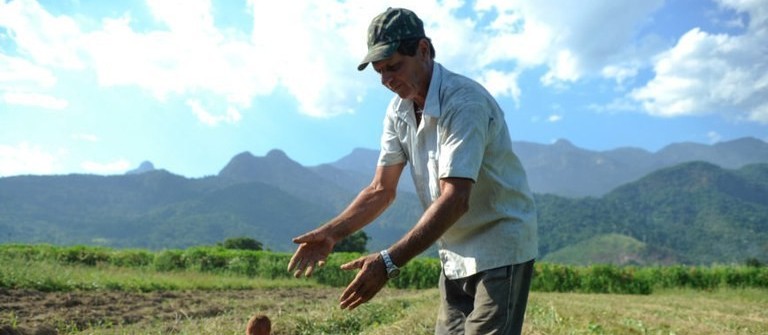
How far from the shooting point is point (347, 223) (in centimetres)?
283

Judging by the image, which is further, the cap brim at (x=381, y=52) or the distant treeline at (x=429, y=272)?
the distant treeline at (x=429, y=272)

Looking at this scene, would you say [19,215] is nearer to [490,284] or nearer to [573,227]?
[573,227]

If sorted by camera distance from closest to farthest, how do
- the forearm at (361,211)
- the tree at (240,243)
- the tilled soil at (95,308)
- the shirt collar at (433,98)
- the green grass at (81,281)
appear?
the shirt collar at (433,98)
the forearm at (361,211)
the tilled soil at (95,308)
the green grass at (81,281)
the tree at (240,243)

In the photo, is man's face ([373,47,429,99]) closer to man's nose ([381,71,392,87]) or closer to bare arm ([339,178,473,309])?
man's nose ([381,71,392,87])

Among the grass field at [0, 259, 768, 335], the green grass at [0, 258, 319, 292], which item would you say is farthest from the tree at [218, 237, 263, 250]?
the grass field at [0, 259, 768, 335]

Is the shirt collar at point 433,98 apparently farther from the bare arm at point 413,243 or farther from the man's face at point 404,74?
the bare arm at point 413,243

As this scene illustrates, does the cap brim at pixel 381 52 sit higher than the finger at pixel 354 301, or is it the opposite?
the cap brim at pixel 381 52

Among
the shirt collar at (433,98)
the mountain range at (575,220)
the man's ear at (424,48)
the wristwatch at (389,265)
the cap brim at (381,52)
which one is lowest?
the wristwatch at (389,265)

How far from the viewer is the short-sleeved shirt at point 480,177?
2.40 metres

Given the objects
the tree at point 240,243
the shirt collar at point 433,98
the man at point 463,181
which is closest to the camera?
the man at point 463,181

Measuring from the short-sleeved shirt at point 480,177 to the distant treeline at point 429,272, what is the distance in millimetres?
20632

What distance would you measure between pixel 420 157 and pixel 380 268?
0.68 metres

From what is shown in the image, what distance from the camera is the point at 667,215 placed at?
519 feet

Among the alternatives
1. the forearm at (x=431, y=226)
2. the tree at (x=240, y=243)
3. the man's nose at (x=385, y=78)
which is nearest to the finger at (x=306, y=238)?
the forearm at (x=431, y=226)
